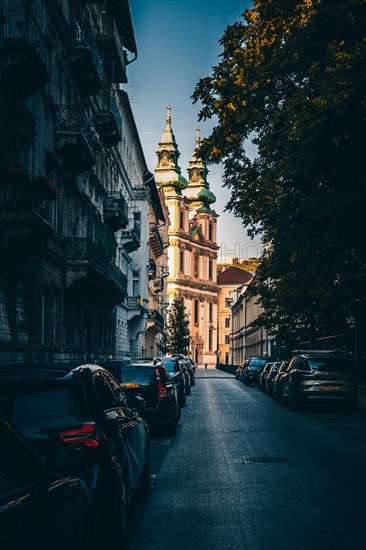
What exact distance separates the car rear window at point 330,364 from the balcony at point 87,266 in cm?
796

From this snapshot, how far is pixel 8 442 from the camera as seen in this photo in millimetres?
4645

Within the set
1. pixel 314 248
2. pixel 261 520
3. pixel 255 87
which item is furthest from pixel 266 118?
pixel 261 520

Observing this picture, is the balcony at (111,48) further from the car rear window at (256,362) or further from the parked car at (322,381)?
the car rear window at (256,362)

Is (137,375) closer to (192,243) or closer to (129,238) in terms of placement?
(129,238)

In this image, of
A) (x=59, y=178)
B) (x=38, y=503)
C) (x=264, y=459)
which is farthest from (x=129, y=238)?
(x=38, y=503)

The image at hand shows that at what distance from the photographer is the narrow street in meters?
7.71

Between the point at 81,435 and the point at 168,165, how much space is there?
132424mm

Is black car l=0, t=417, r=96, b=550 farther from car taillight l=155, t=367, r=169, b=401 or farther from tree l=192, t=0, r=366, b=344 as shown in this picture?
tree l=192, t=0, r=366, b=344

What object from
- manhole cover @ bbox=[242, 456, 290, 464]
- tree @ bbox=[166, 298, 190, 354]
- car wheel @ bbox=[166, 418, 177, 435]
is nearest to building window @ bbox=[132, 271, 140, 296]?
car wheel @ bbox=[166, 418, 177, 435]

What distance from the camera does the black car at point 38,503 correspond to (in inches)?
152

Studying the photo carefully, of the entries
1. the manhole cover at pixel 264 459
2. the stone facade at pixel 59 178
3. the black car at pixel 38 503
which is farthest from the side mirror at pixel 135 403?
the black car at pixel 38 503

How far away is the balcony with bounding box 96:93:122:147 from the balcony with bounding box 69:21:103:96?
4.35 m

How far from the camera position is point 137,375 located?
18141 mm

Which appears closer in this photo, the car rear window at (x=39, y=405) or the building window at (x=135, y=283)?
the car rear window at (x=39, y=405)
